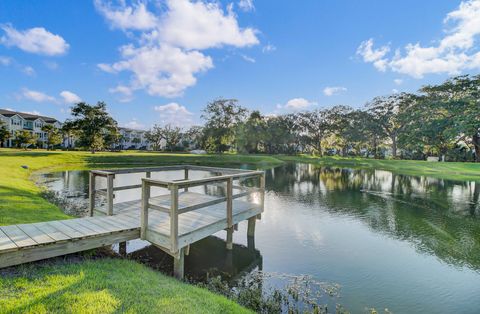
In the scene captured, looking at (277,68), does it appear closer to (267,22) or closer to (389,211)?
(267,22)

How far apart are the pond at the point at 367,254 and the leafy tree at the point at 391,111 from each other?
1921 inches

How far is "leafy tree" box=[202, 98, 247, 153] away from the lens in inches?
2419

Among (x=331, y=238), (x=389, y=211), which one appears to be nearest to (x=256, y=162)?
(x=389, y=211)

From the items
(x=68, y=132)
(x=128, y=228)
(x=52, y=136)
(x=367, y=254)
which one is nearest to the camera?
(x=128, y=228)

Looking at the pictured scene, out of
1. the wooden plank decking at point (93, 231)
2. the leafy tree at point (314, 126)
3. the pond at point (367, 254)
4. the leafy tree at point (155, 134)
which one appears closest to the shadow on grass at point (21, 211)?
the wooden plank decking at point (93, 231)

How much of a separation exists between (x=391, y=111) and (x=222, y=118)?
3929 centimetres

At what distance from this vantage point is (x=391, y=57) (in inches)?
1135

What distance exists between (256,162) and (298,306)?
43.7m

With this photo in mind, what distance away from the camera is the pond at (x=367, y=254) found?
588 cm

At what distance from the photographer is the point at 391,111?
5891cm

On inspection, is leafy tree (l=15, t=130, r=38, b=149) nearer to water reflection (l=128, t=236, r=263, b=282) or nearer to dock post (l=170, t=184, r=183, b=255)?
water reflection (l=128, t=236, r=263, b=282)

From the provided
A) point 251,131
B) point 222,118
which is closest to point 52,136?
point 222,118

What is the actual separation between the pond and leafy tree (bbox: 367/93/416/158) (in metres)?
48.8

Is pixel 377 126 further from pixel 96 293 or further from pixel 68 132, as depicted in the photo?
pixel 68 132
